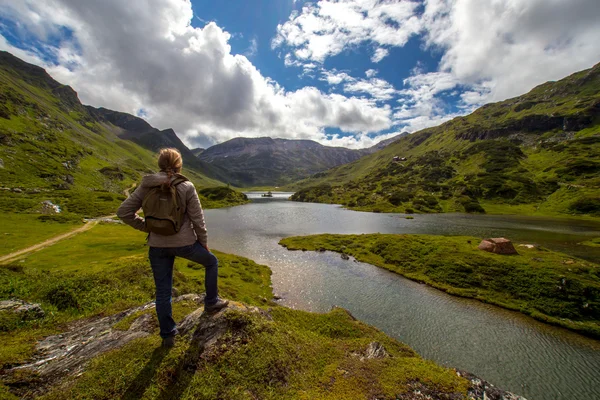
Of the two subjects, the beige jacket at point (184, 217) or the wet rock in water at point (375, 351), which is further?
the wet rock in water at point (375, 351)

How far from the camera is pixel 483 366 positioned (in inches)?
861

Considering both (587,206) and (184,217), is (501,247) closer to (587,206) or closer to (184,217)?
(184,217)

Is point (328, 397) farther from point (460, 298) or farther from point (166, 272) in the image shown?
point (460, 298)

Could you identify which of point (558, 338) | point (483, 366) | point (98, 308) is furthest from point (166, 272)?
point (558, 338)

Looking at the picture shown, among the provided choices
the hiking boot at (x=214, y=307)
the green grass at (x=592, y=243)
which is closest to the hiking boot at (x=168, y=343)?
the hiking boot at (x=214, y=307)

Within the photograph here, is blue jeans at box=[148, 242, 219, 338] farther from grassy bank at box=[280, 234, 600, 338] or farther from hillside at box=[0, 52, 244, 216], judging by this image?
hillside at box=[0, 52, 244, 216]

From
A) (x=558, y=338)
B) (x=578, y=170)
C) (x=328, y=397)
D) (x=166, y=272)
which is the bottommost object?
(x=558, y=338)

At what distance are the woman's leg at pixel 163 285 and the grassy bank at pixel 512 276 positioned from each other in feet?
136

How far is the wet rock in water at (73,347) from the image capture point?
6.77 meters

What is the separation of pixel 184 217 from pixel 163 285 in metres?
2.33

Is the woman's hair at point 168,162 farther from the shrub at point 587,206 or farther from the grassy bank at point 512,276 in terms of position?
the shrub at point 587,206

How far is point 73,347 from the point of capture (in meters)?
8.78

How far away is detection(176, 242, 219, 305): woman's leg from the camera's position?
25.3ft

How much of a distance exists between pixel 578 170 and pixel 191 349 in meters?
232
